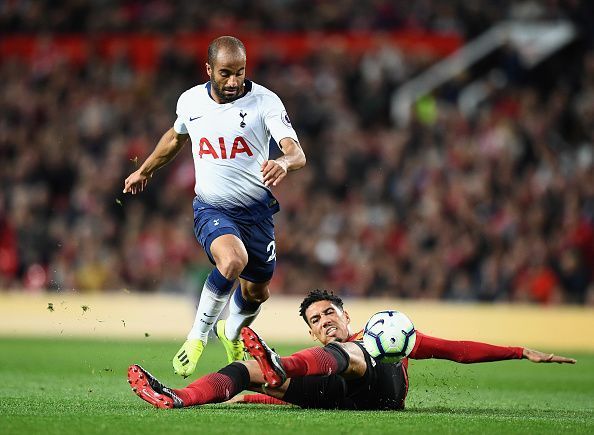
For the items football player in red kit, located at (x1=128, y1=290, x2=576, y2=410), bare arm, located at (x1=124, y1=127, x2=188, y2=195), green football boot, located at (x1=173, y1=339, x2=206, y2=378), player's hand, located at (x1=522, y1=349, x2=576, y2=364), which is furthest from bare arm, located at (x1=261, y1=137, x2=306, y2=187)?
player's hand, located at (x1=522, y1=349, x2=576, y2=364)

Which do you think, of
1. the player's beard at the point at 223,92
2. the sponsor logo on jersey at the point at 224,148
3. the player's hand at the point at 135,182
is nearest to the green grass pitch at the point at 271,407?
the player's hand at the point at 135,182

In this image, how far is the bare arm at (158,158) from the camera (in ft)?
29.8

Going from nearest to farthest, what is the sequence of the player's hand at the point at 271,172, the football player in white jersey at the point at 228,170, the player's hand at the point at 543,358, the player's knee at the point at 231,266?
the player's hand at the point at 543,358 → the player's hand at the point at 271,172 → the player's knee at the point at 231,266 → the football player in white jersey at the point at 228,170

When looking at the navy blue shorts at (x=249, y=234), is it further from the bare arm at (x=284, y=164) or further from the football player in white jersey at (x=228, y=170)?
the bare arm at (x=284, y=164)

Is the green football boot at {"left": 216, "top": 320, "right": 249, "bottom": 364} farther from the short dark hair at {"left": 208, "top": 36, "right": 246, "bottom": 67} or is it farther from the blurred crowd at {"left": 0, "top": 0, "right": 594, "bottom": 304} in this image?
the blurred crowd at {"left": 0, "top": 0, "right": 594, "bottom": 304}

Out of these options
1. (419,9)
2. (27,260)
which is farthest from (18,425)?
(419,9)

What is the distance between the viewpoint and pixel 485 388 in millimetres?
10773

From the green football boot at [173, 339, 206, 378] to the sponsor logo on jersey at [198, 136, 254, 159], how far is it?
57.1 inches

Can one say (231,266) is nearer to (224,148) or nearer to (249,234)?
(249,234)

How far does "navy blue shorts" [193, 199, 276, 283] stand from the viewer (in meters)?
8.59

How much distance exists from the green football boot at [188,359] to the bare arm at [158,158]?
4.70ft

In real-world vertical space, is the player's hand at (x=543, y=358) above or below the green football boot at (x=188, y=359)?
above

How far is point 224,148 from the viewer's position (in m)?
8.69

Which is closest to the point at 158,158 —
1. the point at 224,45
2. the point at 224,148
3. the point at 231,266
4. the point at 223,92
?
the point at 224,148
